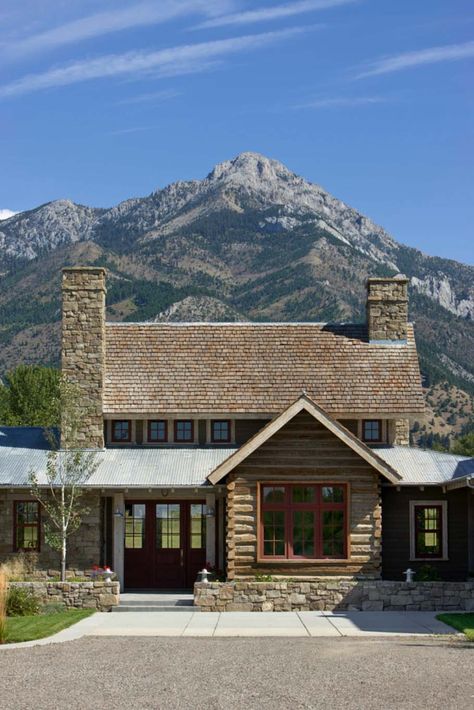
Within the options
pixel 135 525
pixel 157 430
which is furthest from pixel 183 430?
pixel 135 525

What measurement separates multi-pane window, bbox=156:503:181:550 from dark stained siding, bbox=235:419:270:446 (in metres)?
3.04

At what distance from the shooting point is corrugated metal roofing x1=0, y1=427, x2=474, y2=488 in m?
30.3

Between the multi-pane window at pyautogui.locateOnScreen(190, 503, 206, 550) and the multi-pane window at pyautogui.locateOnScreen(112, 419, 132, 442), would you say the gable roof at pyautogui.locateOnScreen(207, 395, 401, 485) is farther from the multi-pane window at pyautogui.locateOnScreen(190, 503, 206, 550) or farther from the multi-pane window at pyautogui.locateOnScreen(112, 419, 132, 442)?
the multi-pane window at pyautogui.locateOnScreen(112, 419, 132, 442)

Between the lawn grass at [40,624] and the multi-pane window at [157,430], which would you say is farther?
the multi-pane window at [157,430]

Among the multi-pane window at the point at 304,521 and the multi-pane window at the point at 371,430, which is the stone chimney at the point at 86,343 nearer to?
the multi-pane window at the point at 304,521

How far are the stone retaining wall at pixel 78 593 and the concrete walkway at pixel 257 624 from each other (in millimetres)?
925

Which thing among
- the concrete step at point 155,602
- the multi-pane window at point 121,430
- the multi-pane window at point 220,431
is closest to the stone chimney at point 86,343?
the multi-pane window at point 121,430

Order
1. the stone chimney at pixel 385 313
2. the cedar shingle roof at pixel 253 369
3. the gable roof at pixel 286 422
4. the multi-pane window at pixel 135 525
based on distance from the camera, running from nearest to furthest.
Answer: the gable roof at pixel 286 422
the multi-pane window at pixel 135 525
the cedar shingle roof at pixel 253 369
the stone chimney at pixel 385 313

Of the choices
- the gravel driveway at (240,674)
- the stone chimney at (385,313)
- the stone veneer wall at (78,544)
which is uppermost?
the stone chimney at (385,313)

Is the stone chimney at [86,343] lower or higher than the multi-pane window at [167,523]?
higher

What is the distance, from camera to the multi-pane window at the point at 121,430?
3319cm

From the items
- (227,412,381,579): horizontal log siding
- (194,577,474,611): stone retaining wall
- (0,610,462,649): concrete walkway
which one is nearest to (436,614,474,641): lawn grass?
(0,610,462,649): concrete walkway

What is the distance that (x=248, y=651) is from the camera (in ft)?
66.6

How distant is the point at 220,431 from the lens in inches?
1304
